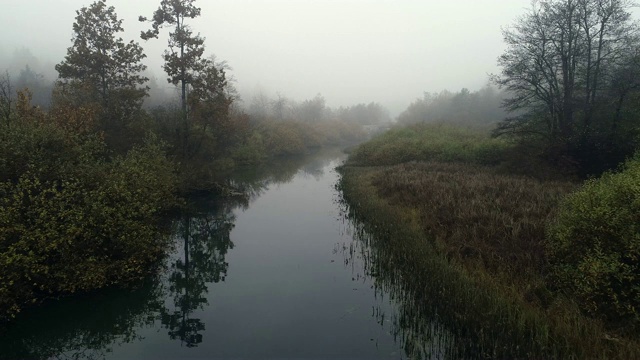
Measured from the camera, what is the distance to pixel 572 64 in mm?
26297

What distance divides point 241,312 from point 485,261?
7.75 m

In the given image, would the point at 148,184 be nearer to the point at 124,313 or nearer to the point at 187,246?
the point at 187,246

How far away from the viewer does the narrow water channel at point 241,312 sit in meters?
8.62

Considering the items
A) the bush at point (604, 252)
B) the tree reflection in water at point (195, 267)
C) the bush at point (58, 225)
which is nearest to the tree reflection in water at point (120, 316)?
the tree reflection in water at point (195, 267)

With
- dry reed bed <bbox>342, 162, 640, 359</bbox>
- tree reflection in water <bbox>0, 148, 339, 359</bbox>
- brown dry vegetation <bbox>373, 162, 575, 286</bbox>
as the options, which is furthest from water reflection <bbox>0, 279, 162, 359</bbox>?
brown dry vegetation <bbox>373, 162, 575, 286</bbox>

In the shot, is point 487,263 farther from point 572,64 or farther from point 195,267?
point 572,64

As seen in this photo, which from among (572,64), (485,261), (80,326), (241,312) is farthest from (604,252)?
(572,64)

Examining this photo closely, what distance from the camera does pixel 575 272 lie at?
8773 mm

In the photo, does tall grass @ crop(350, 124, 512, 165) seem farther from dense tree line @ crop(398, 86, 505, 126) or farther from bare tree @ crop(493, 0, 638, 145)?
dense tree line @ crop(398, 86, 505, 126)

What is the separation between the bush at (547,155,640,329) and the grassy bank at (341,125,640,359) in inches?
17.0

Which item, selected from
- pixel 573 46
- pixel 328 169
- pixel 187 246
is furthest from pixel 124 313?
pixel 328 169

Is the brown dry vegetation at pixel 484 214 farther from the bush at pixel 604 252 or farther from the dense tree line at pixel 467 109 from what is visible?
the dense tree line at pixel 467 109

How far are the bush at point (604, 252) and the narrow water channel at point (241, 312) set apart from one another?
3.79 m

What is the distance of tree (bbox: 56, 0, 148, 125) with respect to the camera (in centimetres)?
2530
